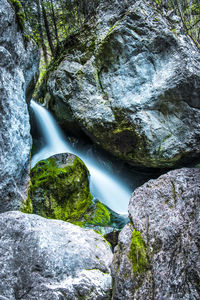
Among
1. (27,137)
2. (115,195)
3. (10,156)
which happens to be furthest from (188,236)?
(115,195)

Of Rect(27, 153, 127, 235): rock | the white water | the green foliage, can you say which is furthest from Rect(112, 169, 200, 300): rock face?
the green foliage

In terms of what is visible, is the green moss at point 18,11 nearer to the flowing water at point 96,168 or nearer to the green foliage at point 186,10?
the flowing water at point 96,168

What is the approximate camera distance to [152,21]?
619 centimetres

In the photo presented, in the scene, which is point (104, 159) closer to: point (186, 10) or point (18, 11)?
point (18, 11)

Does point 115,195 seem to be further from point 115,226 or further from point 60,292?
point 60,292

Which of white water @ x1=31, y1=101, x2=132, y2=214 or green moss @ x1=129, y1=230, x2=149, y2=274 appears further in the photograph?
white water @ x1=31, y1=101, x2=132, y2=214

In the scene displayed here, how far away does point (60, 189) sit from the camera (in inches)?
211

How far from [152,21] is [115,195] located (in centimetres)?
595

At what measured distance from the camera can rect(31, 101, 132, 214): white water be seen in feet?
21.3

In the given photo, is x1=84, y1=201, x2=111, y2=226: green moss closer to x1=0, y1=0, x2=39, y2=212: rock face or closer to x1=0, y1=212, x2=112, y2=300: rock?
x1=0, y1=0, x2=39, y2=212: rock face

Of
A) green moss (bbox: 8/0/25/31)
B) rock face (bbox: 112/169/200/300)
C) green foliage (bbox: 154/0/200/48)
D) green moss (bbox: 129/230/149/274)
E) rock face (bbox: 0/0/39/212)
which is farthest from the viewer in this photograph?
green foliage (bbox: 154/0/200/48)

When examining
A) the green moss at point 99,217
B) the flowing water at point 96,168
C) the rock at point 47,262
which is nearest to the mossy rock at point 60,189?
the green moss at point 99,217

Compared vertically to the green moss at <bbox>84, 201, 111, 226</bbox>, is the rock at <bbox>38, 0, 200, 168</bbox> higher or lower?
higher

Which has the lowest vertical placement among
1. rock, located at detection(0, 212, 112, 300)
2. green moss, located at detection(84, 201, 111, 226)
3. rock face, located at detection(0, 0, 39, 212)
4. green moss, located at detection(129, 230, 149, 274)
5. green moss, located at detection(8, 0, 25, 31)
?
green moss, located at detection(84, 201, 111, 226)
